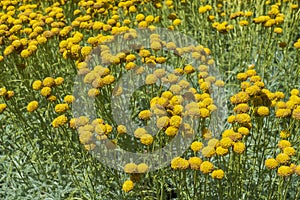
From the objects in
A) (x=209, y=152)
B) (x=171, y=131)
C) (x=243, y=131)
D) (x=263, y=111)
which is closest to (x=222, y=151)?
(x=209, y=152)

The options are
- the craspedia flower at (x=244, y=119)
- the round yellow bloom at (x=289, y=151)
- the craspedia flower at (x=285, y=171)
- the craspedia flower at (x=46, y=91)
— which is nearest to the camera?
the craspedia flower at (x=285, y=171)

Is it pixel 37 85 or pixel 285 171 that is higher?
pixel 37 85

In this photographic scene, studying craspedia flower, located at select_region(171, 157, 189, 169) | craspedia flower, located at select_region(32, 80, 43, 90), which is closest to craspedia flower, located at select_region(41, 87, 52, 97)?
craspedia flower, located at select_region(32, 80, 43, 90)

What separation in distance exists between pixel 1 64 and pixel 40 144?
916mm

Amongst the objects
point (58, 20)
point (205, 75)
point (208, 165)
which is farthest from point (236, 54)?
point (208, 165)

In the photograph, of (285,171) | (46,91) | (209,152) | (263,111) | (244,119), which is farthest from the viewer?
(46,91)

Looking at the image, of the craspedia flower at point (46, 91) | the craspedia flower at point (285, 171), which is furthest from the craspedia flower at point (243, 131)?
the craspedia flower at point (46, 91)

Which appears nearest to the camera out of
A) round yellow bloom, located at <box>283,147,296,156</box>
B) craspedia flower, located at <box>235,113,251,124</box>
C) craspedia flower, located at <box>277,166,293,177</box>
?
craspedia flower, located at <box>277,166,293,177</box>

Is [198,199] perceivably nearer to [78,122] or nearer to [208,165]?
[208,165]

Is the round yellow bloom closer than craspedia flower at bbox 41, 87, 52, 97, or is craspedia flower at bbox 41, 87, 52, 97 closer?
the round yellow bloom

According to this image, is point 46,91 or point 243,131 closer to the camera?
point 243,131

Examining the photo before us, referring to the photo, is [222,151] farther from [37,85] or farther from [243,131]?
[37,85]

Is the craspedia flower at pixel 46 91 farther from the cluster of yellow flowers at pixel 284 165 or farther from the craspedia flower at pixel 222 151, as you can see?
the cluster of yellow flowers at pixel 284 165

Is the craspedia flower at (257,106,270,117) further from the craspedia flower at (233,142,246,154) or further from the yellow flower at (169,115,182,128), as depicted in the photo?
the yellow flower at (169,115,182,128)
